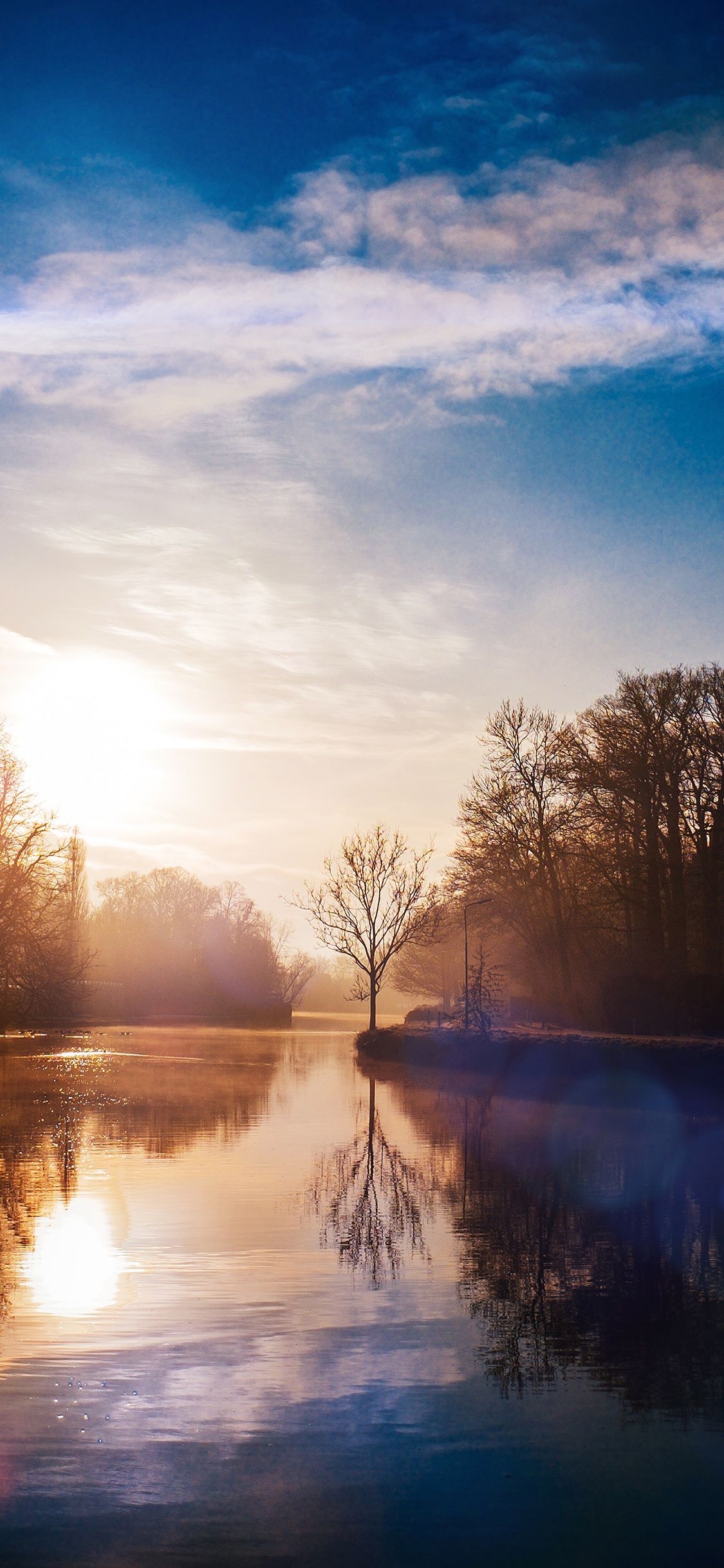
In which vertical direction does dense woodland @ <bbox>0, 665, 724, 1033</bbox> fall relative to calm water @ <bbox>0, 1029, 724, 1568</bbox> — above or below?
above

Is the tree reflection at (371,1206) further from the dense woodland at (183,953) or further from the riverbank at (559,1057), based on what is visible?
the dense woodland at (183,953)

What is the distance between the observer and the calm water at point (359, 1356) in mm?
5906

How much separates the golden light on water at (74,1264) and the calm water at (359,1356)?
4cm

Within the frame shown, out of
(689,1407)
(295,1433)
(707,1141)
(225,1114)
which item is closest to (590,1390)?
(689,1407)

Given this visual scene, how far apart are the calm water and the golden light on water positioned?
0.04 m

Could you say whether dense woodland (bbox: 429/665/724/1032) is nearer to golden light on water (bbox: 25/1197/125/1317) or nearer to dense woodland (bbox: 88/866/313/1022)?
golden light on water (bbox: 25/1197/125/1317)

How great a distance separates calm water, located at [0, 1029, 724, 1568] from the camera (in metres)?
5.91

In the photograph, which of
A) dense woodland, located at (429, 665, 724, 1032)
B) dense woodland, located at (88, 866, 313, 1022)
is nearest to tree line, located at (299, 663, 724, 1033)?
dense woodland, located at (429, 665, 724, 1032)

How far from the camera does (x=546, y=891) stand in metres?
52.2

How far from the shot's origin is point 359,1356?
8820 mm

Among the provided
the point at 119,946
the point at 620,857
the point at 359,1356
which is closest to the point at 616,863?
the point at 620,857

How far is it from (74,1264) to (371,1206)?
4735 millimetres

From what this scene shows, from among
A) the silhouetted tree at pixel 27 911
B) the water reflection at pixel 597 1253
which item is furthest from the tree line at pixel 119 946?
the water reflection at pixel 597 1253

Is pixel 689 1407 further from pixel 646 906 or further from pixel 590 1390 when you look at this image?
pixel 646 906
